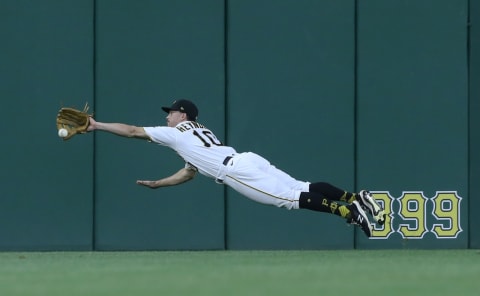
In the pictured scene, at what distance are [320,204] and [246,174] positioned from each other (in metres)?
0.83

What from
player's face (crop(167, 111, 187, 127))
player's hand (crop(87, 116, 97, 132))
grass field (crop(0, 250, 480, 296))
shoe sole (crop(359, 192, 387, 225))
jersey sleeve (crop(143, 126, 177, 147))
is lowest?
grass field (crop(0, 250, 480, 296))

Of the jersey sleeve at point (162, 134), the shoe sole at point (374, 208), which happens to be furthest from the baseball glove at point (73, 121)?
the shoe sole at point (374, 208)

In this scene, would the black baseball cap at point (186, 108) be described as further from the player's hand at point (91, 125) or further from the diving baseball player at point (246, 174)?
the player's hand at point (91, 125)

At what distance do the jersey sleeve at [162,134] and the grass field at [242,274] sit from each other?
46.8 inches

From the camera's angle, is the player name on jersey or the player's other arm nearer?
the player's other arm

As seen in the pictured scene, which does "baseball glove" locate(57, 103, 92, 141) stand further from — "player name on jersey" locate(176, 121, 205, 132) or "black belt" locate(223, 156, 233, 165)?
"black belt" locate(223, 156, 233, 165)

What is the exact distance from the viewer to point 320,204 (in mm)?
13469

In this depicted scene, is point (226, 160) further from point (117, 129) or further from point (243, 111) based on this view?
point (243, 111)

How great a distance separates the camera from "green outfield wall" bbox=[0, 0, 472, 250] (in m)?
15.6

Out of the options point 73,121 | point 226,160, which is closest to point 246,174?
point 226,160

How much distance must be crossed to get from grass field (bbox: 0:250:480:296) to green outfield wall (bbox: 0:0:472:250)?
118 cm

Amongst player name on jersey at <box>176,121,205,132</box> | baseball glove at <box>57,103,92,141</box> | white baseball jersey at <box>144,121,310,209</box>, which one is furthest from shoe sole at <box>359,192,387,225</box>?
baseball glove at <box>57,103,92,141</box>

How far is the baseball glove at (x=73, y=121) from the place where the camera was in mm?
13281

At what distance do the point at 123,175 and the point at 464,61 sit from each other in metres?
4.25
